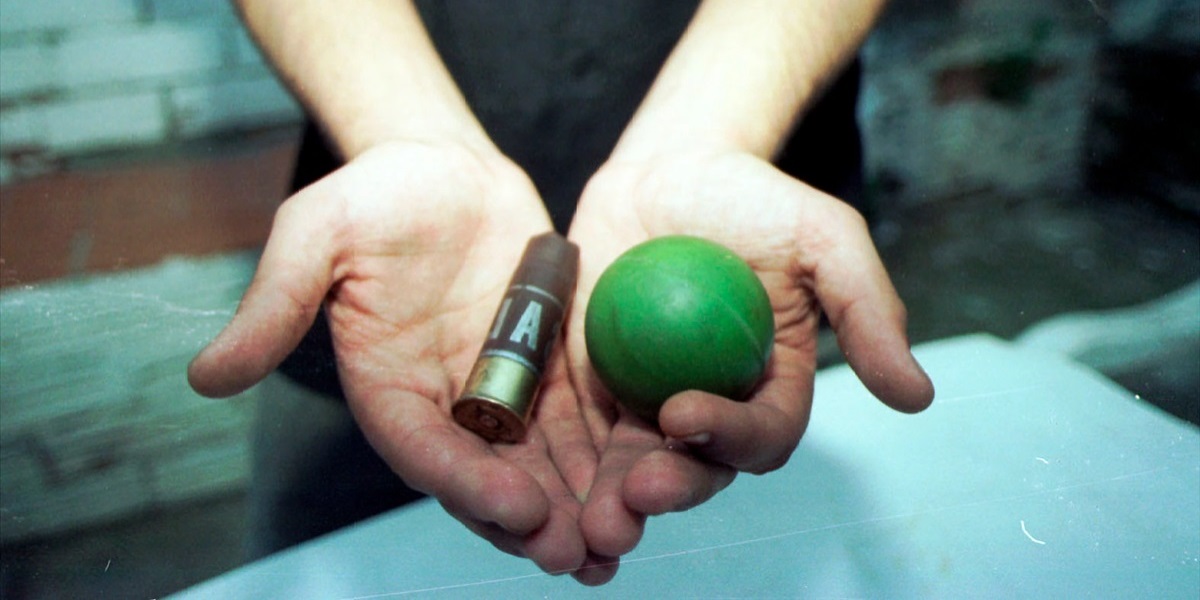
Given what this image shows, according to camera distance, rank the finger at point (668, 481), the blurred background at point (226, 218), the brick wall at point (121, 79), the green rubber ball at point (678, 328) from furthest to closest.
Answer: the brick wall at point (121, 79) → the blurred background at point (226, 218) → the green rubber ball at point (678, 328) → the finger at point (668, 481)

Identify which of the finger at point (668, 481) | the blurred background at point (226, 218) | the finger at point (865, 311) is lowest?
the blurred background at point (226, 218)

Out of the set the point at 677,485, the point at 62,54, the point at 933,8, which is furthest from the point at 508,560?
the point at 933,8

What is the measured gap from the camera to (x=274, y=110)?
138cm

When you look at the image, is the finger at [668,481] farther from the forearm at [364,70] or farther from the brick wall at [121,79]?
the brick wall at [121,79]

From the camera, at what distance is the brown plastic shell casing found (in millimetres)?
930

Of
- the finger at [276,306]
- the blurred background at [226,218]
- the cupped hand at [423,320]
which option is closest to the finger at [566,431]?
the cupped hand at [423,320]

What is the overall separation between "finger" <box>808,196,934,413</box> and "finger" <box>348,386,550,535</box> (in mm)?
320

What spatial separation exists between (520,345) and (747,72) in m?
0.54

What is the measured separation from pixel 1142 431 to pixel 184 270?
1.15 meters

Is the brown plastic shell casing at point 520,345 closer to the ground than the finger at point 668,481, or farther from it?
closer to the ground

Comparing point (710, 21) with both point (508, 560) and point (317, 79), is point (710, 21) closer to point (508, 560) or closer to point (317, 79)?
point (317, 79)

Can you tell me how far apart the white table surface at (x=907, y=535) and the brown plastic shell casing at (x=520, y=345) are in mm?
112

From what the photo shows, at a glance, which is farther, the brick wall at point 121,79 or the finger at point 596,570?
the brick wall at point 121,79

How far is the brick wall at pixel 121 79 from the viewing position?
1.26m
